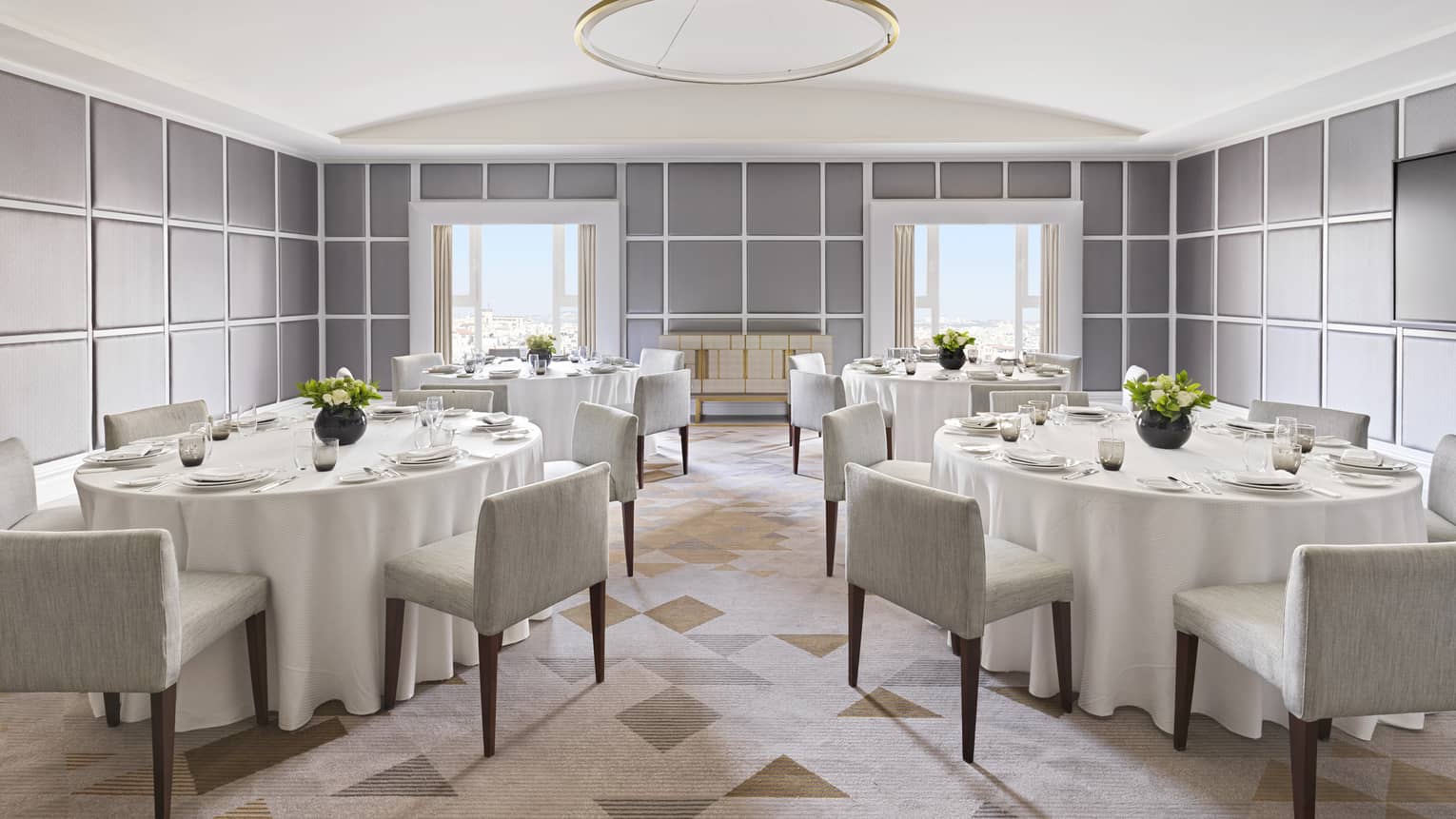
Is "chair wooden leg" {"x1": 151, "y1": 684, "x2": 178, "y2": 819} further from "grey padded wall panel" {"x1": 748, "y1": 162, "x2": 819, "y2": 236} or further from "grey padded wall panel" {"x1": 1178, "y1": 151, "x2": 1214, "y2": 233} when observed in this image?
"grey padded wall panel" {"x1": 1178, "y1": 151, "x2": 1214, "y2": 233}

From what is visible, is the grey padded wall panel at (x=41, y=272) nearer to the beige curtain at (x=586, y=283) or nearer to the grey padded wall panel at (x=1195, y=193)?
the beige curtain at (x=586, y=283)

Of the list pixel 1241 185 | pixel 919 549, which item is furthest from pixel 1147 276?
pixel 919 549

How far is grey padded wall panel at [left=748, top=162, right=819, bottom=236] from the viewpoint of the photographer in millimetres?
10039

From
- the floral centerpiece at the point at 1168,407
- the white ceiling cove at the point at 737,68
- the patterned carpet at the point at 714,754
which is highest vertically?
the white ceiling cove at the point at 737,68

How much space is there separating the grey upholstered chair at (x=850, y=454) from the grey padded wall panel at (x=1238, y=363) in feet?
19.0

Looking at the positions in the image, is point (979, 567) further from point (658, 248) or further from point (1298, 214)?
point (658, 248)

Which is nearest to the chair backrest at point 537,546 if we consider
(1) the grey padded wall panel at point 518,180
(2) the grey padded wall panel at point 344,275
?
(1) the grey padded wall panel at point 518,180

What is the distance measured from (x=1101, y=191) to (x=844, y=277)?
9.79 feet

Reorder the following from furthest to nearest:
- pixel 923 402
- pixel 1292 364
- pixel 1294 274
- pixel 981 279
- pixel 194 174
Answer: pixel 981 279 < pixel 1292 364 < pixel 1294 274 < pixel 194 174 < pixel 923 402

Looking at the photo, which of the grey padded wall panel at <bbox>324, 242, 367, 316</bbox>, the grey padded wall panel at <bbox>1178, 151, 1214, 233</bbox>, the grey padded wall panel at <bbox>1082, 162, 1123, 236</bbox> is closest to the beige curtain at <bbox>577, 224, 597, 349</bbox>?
the grey padded wall panel at <bbox>324, 242, 367, 316</bbox>

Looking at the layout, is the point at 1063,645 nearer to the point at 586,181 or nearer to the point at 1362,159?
the point at 1362,159

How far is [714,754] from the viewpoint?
2.75 metres

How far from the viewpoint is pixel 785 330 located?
1027cm

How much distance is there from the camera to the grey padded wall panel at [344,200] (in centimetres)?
1008
